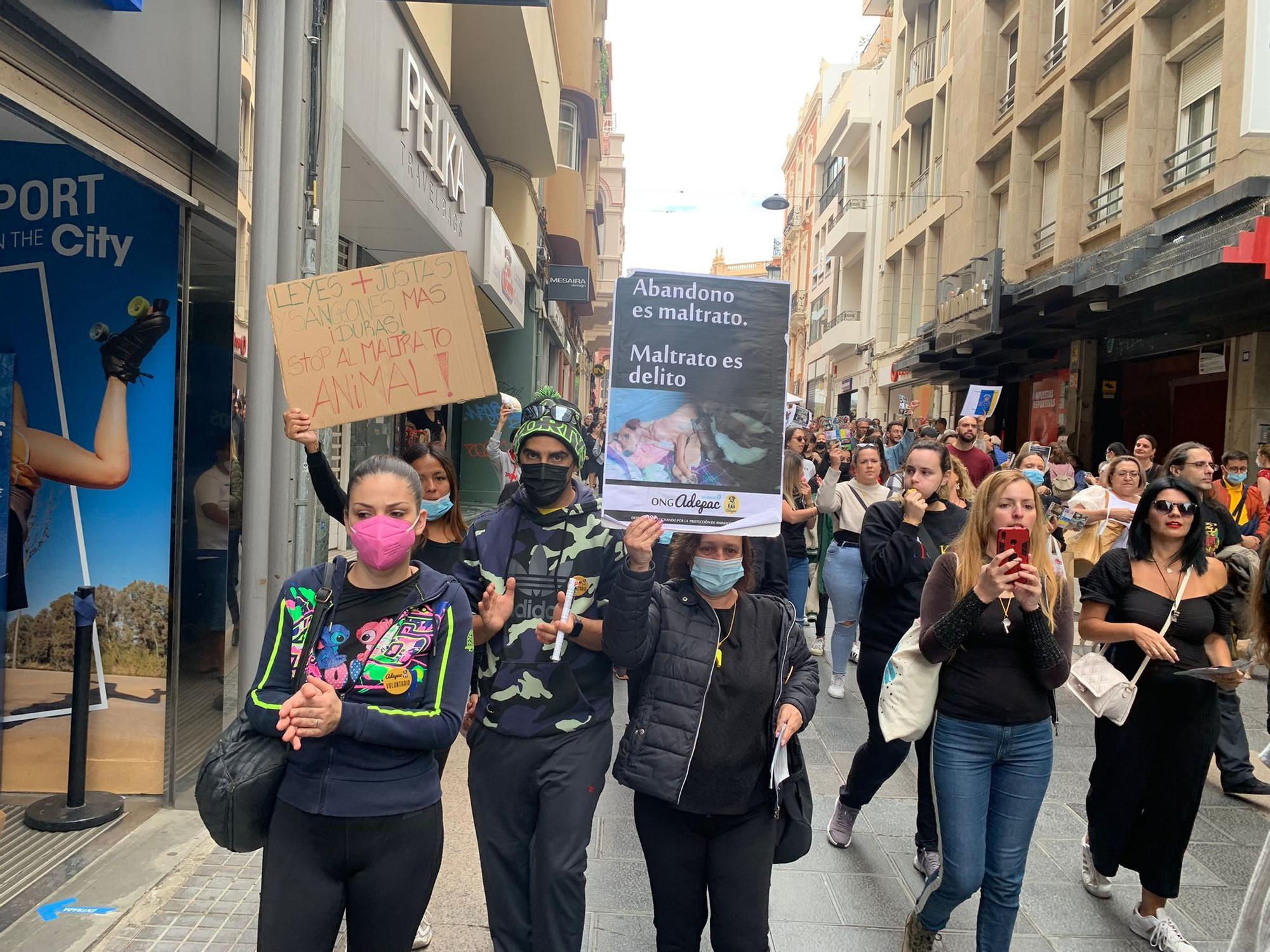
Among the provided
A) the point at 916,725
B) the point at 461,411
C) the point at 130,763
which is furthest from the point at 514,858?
the point at 461,411

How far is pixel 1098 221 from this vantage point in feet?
67.8

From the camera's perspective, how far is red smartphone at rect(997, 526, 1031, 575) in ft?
11.1

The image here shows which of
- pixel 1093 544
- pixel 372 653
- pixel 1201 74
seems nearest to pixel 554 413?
pixel 372 653

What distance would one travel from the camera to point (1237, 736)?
5.87 meters

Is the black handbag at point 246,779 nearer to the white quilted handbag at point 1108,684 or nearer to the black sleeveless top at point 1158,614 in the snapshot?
the white quilted handbag at point 1108,684

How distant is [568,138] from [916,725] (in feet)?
75.9

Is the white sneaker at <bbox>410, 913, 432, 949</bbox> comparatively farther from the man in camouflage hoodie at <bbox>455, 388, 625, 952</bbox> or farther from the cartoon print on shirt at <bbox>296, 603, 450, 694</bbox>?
the cartoon print on shirt at <bbox>296, 603, 450, 694</bbox>

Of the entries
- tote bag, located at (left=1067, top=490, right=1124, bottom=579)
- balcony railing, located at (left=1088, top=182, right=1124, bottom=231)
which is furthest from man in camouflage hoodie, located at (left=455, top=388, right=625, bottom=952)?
balcony railing, located at (left=1088, top=182, right=1124, bottom=231)

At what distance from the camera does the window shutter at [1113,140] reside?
19.5 meters

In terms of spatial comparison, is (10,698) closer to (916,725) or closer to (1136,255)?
(916,725)

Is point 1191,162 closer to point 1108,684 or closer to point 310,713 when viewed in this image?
point 1108,684

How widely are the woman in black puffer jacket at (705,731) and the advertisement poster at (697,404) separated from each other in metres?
0.12

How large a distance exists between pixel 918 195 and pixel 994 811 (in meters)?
33.2

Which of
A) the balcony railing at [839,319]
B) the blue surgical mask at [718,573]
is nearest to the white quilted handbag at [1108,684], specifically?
the blue surgical mask at [718,573]
